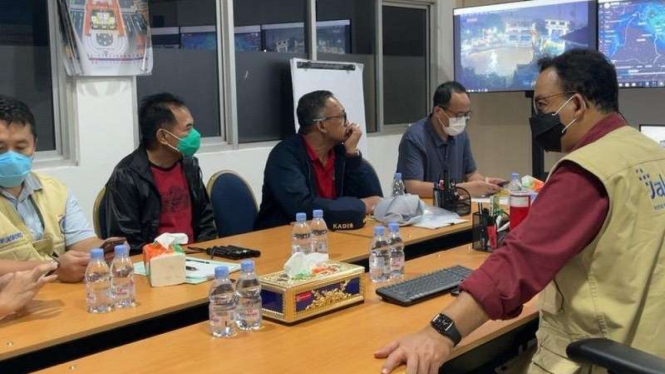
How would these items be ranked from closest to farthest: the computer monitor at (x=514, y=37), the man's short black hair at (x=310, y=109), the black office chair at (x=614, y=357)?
the black office chair at (x=614, y=357), the man's short black hair at (x=310, y=109), the computer monitor at (x=514, y=37)

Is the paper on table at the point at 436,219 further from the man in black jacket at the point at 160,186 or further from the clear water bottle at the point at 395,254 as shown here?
the man in black jacket at the point at 160,186

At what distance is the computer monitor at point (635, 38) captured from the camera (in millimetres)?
4648

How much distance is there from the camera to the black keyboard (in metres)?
2.01

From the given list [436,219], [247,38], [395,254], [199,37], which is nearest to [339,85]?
[247,38]

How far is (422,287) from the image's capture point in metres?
2.10

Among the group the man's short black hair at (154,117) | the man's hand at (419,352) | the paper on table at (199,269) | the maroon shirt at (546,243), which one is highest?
the man's short black hair at (154,117)

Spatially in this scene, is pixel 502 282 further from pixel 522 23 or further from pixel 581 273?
pixel 522 23

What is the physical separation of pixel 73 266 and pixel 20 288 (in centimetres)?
34

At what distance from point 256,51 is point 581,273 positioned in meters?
3.86

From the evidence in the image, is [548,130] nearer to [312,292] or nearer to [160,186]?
[312,292]

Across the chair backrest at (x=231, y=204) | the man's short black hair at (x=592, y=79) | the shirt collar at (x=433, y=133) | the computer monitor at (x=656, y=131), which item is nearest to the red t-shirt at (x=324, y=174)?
the chair backrest at (x=231, y=204)

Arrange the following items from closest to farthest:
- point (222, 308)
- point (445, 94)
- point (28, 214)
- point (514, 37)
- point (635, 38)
Result: point (222, 308)
point (28, 214)
point (445, 94)
point (635, 38)
point (514, 37)

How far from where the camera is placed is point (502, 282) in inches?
60.3

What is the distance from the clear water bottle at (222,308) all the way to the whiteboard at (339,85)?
127 inches
